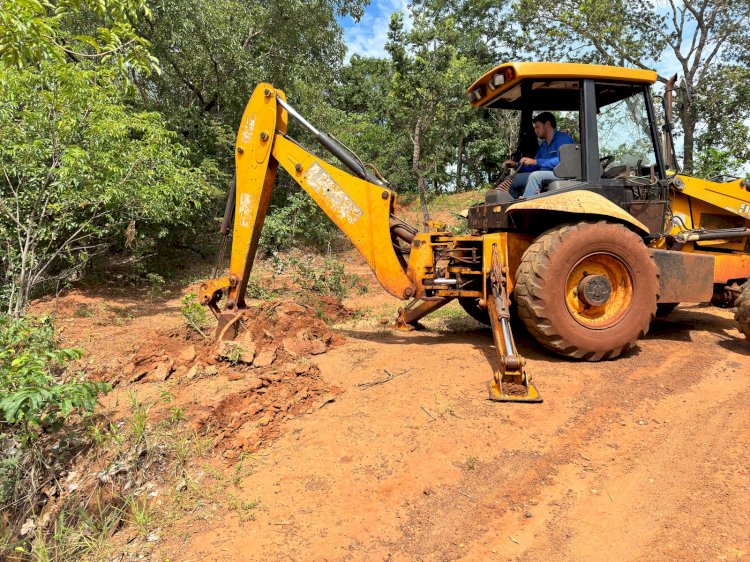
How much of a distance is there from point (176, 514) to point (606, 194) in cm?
446

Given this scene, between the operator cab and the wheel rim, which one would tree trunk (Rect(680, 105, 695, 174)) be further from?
the wheel rim

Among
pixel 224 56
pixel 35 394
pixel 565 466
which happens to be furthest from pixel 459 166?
pixel 35 394

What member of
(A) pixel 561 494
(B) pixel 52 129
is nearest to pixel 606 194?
(A) pixel 561 494

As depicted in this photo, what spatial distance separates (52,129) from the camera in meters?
6.59

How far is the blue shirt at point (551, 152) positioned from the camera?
4891 millimetres

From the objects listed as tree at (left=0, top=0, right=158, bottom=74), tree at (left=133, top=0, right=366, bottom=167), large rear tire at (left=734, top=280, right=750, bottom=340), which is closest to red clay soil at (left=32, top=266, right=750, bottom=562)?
large rear tire at (left=734, top=280, right=750, bottom=340)

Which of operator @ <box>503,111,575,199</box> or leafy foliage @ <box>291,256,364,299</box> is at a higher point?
operator @ <box>503,111,575,199</box>

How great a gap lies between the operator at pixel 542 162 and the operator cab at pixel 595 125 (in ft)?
0.35

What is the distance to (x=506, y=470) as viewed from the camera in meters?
2.97

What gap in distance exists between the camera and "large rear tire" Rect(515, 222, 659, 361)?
14.1 feet

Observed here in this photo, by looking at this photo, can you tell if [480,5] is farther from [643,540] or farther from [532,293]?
[643,540]

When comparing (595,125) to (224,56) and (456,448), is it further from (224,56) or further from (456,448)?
(224,56)

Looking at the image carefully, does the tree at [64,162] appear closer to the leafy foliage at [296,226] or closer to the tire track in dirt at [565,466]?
the leafy foliage at [296,226]

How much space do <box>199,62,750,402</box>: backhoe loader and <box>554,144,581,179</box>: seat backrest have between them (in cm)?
1
